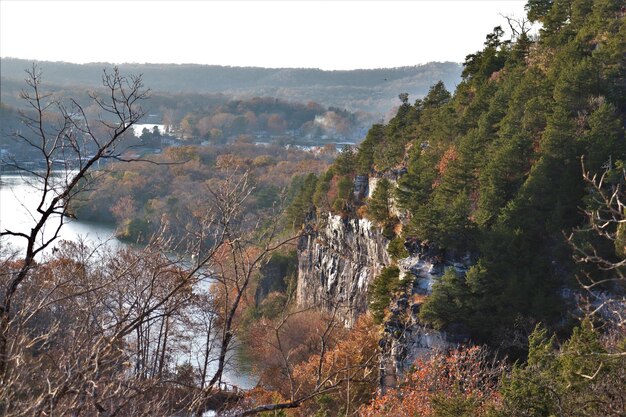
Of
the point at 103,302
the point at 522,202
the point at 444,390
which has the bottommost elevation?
the point at 444,390

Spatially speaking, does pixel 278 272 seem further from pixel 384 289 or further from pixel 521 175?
pixel 521 175

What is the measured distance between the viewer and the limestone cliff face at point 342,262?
97.0ft

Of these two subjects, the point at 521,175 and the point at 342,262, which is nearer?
the point at 521,175

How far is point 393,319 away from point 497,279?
3215 millimetres

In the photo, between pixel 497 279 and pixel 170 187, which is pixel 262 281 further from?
pixel 170 187

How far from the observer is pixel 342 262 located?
33.8 m

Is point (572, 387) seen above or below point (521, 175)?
below

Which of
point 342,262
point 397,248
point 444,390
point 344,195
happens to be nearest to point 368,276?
point 342,262

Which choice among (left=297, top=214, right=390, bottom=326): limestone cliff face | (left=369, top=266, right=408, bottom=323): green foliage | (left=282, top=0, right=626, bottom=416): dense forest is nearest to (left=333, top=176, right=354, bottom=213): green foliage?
(left=297, top=214, right=390, bottom=326): limestone cliff face

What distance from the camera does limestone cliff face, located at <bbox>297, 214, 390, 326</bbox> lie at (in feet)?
97.0

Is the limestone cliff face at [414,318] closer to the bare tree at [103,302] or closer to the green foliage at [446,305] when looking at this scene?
the green foliage at [446,305]

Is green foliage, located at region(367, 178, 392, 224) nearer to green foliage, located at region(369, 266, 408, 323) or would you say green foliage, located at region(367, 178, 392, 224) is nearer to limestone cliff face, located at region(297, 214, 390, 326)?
limestone cliff face, located at region(297, 214, 390, 326)

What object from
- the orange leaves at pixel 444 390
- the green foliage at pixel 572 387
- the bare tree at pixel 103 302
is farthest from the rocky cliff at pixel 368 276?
the green foliage at pixel 572 387

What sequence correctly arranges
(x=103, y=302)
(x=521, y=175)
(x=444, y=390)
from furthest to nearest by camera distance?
(x=521, y=175), (x=444, y=390), (x=103, y=302)
